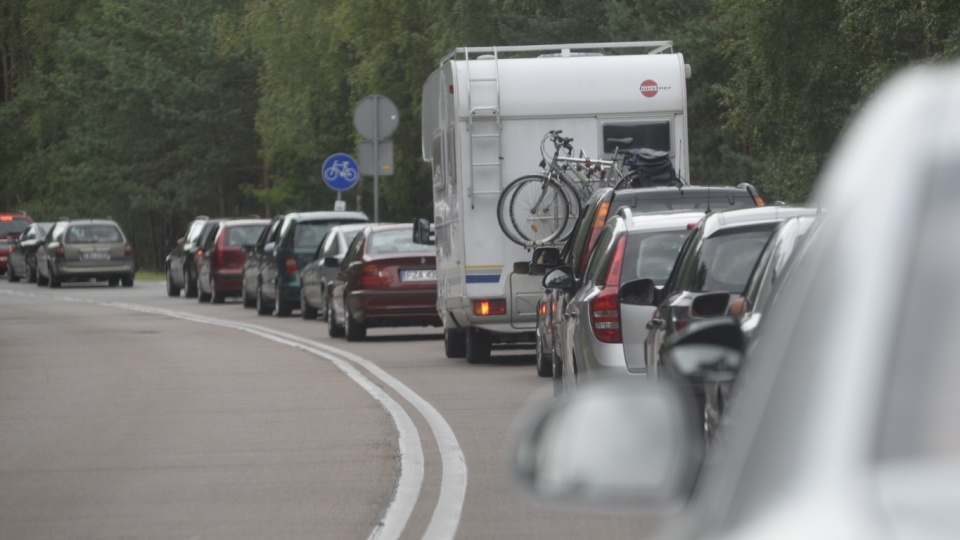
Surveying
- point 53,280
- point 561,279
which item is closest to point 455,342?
point 561,279

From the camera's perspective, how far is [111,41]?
74.2 m

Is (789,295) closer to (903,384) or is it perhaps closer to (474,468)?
(903,384)

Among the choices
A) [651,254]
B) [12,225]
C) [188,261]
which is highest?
[12,225]

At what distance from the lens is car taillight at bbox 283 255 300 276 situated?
3256 centimetres

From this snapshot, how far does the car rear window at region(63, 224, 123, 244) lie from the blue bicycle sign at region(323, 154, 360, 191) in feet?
56.1

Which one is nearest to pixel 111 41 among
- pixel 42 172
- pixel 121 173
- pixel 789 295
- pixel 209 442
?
pixel 121 173

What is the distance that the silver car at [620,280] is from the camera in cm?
1248

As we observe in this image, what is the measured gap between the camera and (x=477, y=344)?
67.2 feet

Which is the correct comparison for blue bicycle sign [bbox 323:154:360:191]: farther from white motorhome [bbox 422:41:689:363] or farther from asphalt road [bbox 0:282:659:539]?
white motorhome [bbox 422:41:689:363]

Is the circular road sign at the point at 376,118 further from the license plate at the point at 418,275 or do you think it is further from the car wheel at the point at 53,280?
the car wheel at the point at 53,280

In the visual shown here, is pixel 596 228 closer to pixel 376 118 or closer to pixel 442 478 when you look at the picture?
pixel 442 478

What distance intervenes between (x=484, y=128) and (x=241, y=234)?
2068cm

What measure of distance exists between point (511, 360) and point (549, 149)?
2.65 m

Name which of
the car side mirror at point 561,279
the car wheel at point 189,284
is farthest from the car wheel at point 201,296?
the car side mirror at point 561,279
